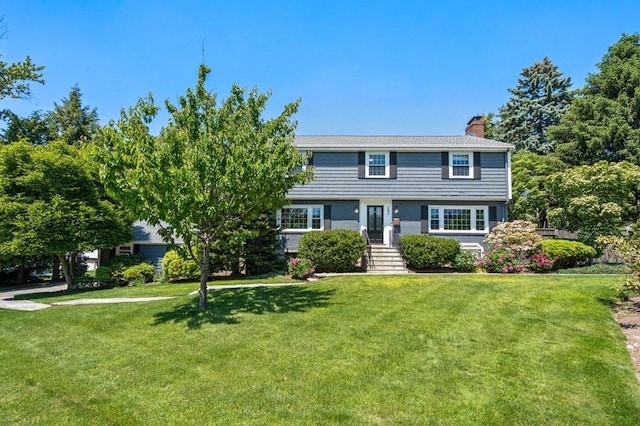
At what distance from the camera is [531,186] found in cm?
2545

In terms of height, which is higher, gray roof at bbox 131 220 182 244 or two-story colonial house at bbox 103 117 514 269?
two-story colonial house at bbox 103 117 514 269

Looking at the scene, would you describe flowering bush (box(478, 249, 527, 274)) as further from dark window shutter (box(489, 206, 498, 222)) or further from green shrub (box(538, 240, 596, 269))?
dark window shutter (box(489, 206, 498, 222))

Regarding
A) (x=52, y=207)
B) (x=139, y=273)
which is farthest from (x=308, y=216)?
(x=52, y=207)

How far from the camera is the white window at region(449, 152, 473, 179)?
18.9 meters

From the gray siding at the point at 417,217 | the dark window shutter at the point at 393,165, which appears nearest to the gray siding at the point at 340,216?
the gray siding at the point at 417,217

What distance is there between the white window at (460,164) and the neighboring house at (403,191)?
0.15 ft

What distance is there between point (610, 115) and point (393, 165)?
58.1ft

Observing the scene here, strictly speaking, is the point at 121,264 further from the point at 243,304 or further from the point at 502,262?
the point at 502,262

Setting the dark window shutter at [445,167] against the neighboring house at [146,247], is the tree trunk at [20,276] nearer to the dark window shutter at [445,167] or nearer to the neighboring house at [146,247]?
the neighboring house at [146,247]

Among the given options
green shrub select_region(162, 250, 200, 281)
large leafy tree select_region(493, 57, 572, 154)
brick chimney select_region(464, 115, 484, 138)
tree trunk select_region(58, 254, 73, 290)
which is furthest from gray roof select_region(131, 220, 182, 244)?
large leafy tree select_region(493, 57, 572, 154)

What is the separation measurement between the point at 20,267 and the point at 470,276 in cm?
2305

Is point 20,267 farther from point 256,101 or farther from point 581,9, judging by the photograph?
point 581,9

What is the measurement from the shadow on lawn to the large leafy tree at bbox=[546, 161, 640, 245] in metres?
13.6

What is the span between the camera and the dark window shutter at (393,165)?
19062 mm
